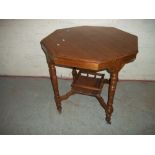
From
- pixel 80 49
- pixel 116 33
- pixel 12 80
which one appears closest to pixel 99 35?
pixel 116 33

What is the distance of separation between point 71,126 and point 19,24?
159 cm

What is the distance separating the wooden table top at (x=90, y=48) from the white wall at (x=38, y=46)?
14.9 inches

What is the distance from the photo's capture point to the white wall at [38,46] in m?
2.24

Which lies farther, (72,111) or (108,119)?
(72,111)

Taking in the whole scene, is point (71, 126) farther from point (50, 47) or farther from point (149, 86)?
point (149, 86)

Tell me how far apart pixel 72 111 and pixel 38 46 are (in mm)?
1119

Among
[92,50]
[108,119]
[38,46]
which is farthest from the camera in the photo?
[38,46]

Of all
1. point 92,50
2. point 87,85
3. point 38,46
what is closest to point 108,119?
point 87,85

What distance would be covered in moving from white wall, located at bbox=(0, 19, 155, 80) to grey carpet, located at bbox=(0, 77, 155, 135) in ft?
0.75

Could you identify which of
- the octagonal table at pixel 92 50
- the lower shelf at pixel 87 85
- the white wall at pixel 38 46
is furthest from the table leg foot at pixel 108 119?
the white wall at pixel 38 46

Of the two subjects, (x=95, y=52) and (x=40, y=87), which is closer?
(x=95, y=52)

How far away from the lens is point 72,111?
229cm

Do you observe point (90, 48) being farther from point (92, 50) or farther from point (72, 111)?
point (72, 111)

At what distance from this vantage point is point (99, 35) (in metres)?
1.85
